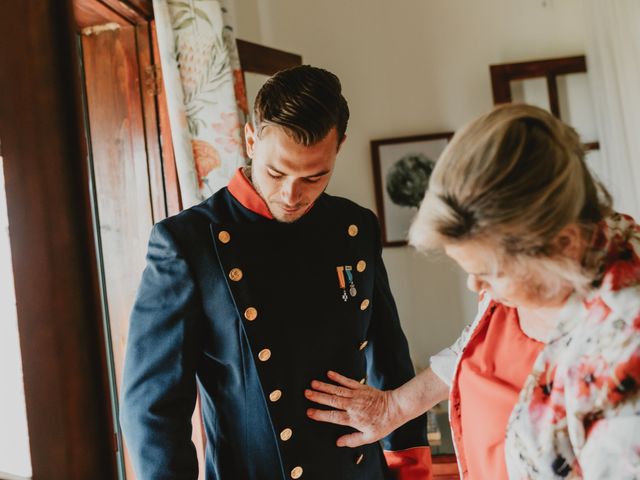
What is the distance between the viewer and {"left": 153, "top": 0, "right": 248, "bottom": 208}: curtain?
168 cm

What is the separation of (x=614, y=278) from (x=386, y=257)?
2.30 m

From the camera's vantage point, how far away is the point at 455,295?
3049mm

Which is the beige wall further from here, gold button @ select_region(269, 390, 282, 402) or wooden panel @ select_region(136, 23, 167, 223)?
gold button @ select_region(269, 390, 282, 402)

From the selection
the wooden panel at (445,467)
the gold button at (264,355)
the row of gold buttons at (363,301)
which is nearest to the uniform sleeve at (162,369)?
the gold button at (264,355)

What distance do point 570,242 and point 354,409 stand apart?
560 mm

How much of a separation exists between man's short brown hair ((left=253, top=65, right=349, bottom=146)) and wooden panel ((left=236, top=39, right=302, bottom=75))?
97 centimetres

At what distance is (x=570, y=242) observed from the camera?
2.59 feet

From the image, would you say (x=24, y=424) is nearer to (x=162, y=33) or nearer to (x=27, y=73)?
(x=27, y=73)

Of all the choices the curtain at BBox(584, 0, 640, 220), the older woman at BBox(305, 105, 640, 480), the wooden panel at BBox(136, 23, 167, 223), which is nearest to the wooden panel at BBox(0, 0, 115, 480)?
the wooden panel at BBox(136, 23, 167, 223)

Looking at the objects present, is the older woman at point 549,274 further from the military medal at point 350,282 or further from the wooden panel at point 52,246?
the wooden panel at point 52,246

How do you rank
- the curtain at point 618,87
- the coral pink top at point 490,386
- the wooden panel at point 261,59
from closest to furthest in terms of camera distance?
the coral pink top at point 490,386
the wooden panel at point 261,59
the curtain at point 618,87

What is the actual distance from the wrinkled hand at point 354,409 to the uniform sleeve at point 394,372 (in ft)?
0.42

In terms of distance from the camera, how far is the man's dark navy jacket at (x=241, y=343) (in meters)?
1.01

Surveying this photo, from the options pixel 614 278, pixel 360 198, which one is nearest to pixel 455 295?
pixel 360 198
